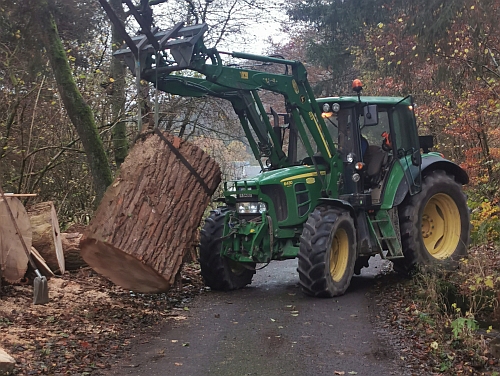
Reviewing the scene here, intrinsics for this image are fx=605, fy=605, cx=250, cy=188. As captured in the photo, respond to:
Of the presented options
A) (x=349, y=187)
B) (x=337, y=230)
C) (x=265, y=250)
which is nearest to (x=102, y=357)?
(x=265, y=250)

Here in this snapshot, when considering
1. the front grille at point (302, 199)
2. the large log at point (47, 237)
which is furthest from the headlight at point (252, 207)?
the large log at point (47, 237)

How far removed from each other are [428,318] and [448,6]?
702cm

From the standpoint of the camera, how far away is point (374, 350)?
540 centimetres

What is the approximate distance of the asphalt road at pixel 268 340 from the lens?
4.96 m

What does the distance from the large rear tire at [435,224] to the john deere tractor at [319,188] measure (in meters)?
0.02

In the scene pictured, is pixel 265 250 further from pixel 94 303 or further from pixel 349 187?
pixel 94 303

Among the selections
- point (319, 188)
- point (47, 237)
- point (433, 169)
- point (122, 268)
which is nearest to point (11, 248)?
point (47, 237)

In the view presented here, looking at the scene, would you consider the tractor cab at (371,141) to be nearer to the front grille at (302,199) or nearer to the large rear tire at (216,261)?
the front grille at (302,199)

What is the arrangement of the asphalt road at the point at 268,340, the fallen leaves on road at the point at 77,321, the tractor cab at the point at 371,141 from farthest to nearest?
the tractor cab at the point at 371,141, the fallen leaves on road at the point at 77,321, the asphalt road at the point at 268,340

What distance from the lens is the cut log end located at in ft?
21.8

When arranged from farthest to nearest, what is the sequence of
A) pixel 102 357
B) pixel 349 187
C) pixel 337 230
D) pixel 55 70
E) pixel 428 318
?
pixel 55 70
pixel 349 187
pixel 337 230
pixel 428 318
pixel 102 357

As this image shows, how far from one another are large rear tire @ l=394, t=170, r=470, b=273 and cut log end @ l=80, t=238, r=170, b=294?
3638 millimetres

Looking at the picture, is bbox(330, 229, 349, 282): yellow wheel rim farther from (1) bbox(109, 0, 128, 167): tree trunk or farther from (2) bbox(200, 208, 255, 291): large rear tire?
(1) bbox(109, 0, 128, 167): tree trunk

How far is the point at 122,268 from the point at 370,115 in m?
3.89
